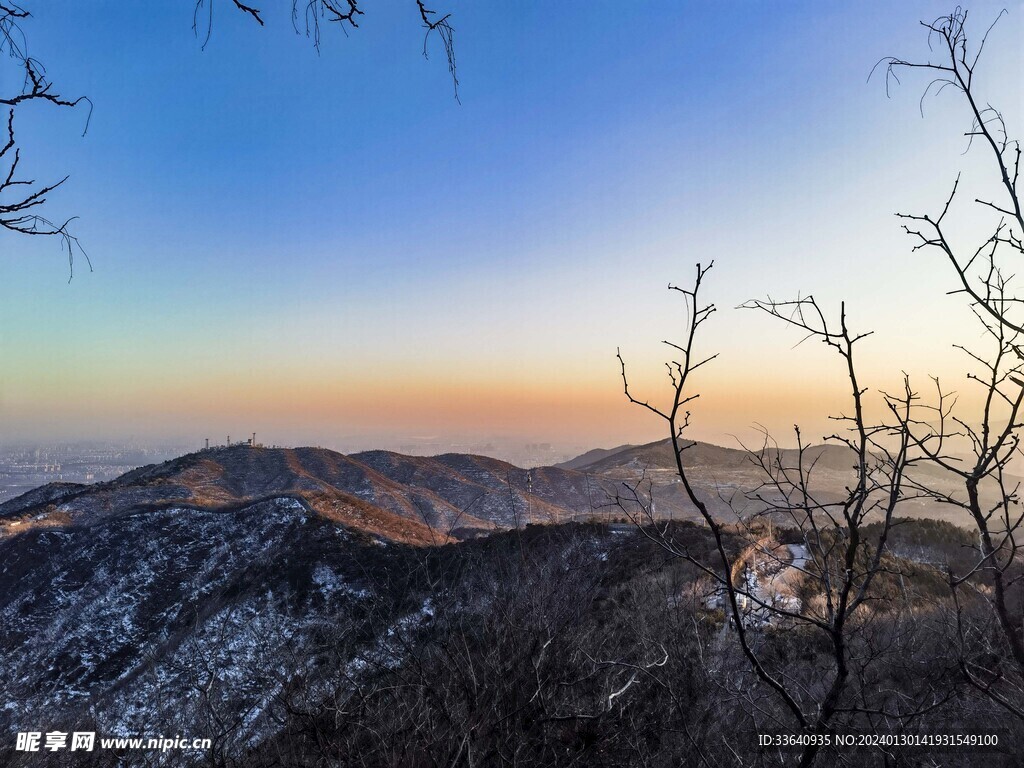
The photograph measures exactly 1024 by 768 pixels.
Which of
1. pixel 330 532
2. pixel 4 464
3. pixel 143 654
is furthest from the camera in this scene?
pixel 4 464

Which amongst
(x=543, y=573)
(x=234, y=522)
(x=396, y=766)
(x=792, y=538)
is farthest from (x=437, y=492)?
(x=396, y=766)

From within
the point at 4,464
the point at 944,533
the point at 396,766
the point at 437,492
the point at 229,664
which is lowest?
the point at 4,464

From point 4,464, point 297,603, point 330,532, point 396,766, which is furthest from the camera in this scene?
point 4,464

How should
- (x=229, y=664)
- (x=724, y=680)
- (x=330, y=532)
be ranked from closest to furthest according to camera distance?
(x=724, y=680)
(x=229, y=664)
(x=330, y=532)

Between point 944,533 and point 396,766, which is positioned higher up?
point 396,766

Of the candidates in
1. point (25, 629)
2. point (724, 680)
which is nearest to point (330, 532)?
point (25, 629)

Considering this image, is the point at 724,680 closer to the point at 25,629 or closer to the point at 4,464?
the point at 25,629

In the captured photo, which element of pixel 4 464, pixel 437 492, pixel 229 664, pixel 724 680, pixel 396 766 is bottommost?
pixel 4 464

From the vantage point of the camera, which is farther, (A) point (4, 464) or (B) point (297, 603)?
(A) point (4, 464)

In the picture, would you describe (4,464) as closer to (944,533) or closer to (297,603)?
(297,603)
